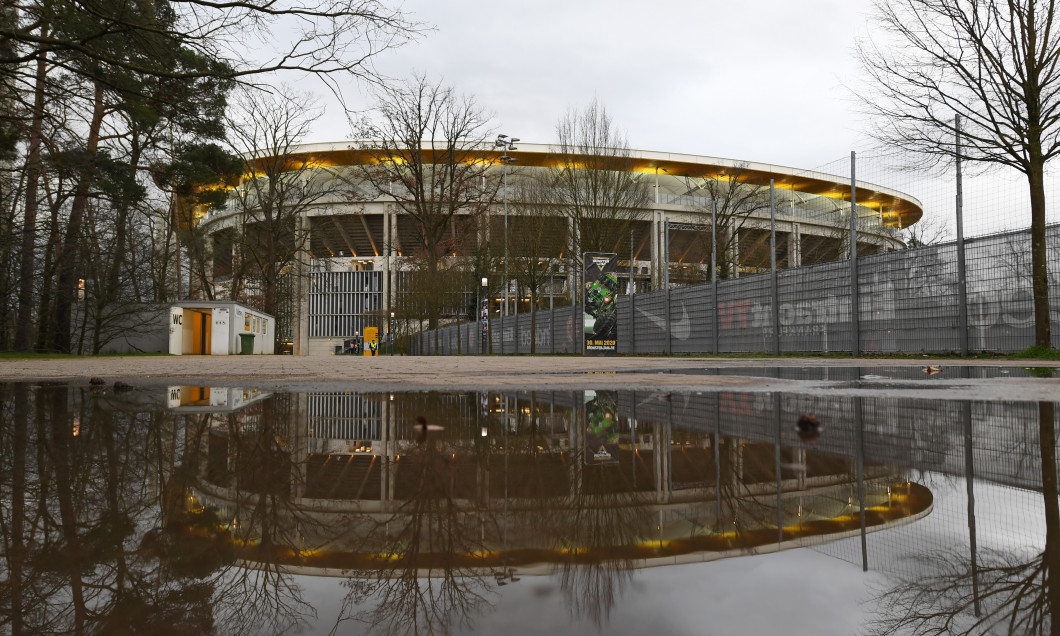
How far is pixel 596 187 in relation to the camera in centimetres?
2523

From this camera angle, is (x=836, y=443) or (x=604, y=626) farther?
(x=836, y=443)

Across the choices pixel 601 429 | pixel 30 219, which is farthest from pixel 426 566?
pixel 30 219

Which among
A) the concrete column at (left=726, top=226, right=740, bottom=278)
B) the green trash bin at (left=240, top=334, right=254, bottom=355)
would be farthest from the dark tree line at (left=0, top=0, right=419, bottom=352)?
the concrete column at (left=726, top=226, right=740, bottom=278)

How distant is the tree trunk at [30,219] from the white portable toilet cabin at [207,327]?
6.14 metres

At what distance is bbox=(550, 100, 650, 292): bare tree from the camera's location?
83.0ft

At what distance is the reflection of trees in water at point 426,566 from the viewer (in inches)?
34.9

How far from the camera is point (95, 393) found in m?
4.69

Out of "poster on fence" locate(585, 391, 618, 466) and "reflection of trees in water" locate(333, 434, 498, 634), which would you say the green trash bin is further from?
"reflection of trees in water" locate(333, 434, 498, 634)

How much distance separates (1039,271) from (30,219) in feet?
64.7

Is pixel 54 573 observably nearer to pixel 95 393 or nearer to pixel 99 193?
pixel 95 393

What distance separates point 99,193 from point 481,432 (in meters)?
9.07

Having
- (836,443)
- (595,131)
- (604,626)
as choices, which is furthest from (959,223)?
(595,131)

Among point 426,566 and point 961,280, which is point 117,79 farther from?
point 961,280

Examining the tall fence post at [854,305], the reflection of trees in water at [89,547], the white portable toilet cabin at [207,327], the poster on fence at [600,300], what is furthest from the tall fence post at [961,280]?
the white portable toilet cabin at [207,327]
